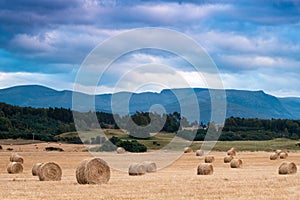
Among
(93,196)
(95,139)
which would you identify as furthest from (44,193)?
(95,139)

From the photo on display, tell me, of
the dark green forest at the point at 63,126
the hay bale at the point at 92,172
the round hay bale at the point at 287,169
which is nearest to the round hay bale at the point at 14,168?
the hay bale at the point at 92,172

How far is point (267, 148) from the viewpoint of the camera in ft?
263

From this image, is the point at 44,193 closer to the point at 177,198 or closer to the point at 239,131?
the point at 177,198

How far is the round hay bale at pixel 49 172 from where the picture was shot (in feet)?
93.3

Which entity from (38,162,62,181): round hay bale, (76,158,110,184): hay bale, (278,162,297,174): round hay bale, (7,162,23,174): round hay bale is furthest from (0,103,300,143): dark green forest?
(76,158,110,184): hay bale

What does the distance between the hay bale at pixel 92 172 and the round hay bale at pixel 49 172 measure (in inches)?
122

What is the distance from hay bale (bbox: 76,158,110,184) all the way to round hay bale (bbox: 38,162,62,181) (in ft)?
10.1

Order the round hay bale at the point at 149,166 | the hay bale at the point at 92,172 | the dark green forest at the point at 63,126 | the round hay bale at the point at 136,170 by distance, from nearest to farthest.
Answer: the hay bale at the point at 92,172, the round hay bale at the point at 136,170, the round hay bale at the point at 149,166, the dark green forest at the point at 63,126

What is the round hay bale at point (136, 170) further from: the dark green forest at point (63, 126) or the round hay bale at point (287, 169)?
the dark green forest at point (63, 126)

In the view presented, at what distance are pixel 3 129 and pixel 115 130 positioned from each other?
22717 millimetres

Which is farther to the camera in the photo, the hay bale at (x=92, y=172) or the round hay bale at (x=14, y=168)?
the round hay bale at (x=14, y=168)

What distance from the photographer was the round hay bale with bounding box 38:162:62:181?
28.4m

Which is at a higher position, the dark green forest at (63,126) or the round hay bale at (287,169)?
the dark green forest at (63,126)

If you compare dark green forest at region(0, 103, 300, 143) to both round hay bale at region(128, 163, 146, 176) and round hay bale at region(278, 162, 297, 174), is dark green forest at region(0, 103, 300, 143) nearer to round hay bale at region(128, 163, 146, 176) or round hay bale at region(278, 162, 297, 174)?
round hay bale at region(128, 163, 146, 176)
